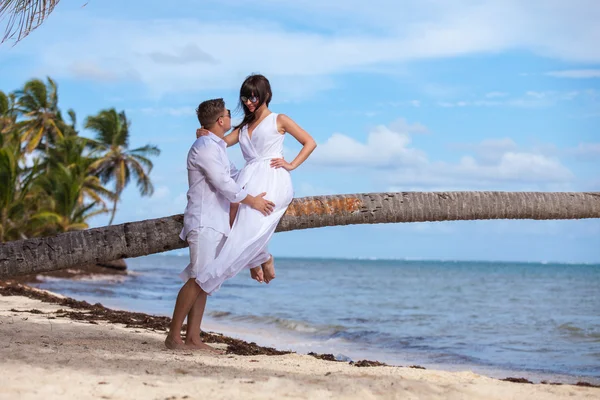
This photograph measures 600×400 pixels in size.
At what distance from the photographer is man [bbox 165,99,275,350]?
6.44m

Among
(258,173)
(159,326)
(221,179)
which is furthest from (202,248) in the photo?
(159,326)

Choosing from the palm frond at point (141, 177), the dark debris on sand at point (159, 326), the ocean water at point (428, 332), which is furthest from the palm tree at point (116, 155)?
the dark debris on sand at point (159, 326)

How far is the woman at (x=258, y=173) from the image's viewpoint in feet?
21.4

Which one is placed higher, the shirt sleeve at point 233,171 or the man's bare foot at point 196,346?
the shirt sleeve at point 233,171

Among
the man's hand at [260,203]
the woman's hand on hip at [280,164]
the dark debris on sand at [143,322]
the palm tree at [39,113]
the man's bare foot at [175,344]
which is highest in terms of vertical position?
the palm tree at [39,113]

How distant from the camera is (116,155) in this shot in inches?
1971

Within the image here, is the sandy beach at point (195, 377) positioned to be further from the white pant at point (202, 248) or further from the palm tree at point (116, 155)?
the palm tree at point (116, 155)

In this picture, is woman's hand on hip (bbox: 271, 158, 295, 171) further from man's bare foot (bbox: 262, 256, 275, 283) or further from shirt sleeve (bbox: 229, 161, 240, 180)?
man's bare foot (bbox: 262, 256, 275, 283)

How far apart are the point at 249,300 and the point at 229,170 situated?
67.7ft

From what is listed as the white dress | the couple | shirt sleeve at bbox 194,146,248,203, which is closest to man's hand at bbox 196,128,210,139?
the couple

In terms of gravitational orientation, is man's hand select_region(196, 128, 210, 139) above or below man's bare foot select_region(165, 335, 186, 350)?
above

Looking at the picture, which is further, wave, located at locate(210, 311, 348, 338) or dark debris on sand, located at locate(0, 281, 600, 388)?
wave, located at locate(210, 311, 348, 338)

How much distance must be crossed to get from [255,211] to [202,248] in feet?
1.93

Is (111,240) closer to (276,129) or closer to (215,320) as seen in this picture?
(276,129)
